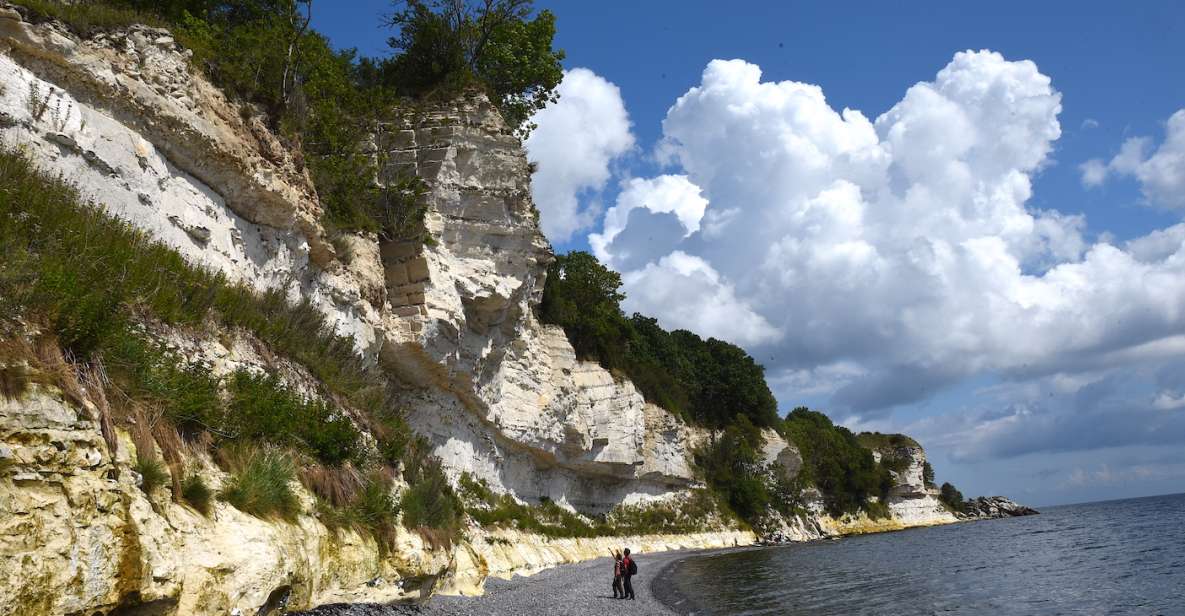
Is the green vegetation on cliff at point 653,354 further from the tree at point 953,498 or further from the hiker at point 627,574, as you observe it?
the tree at point 953,498

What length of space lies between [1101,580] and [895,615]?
945 centimetres

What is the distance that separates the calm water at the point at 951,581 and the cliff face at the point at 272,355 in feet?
20.3

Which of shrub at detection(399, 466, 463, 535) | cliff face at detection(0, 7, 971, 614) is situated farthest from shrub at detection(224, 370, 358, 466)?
shrub at detection(399, 466, 463, 535)

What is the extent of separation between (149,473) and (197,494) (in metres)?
0.67

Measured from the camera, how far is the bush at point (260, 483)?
298 inches

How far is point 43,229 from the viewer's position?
805cm

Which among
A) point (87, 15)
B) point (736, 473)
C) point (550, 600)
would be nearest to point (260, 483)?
point (550, 600)

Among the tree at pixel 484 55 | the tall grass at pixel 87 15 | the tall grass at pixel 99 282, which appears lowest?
the tall grass at pixel 99 282

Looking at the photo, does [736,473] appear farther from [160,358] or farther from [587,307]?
[160,358]

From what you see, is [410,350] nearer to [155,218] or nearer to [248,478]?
[155,218]

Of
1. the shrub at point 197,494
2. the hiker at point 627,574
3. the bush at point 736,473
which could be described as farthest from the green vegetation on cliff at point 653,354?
the shrub at point 197,494

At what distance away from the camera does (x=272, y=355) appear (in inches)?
455

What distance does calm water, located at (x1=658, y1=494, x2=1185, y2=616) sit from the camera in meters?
16.6

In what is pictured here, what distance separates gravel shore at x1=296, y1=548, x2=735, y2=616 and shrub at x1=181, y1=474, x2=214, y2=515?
75.0 inches
